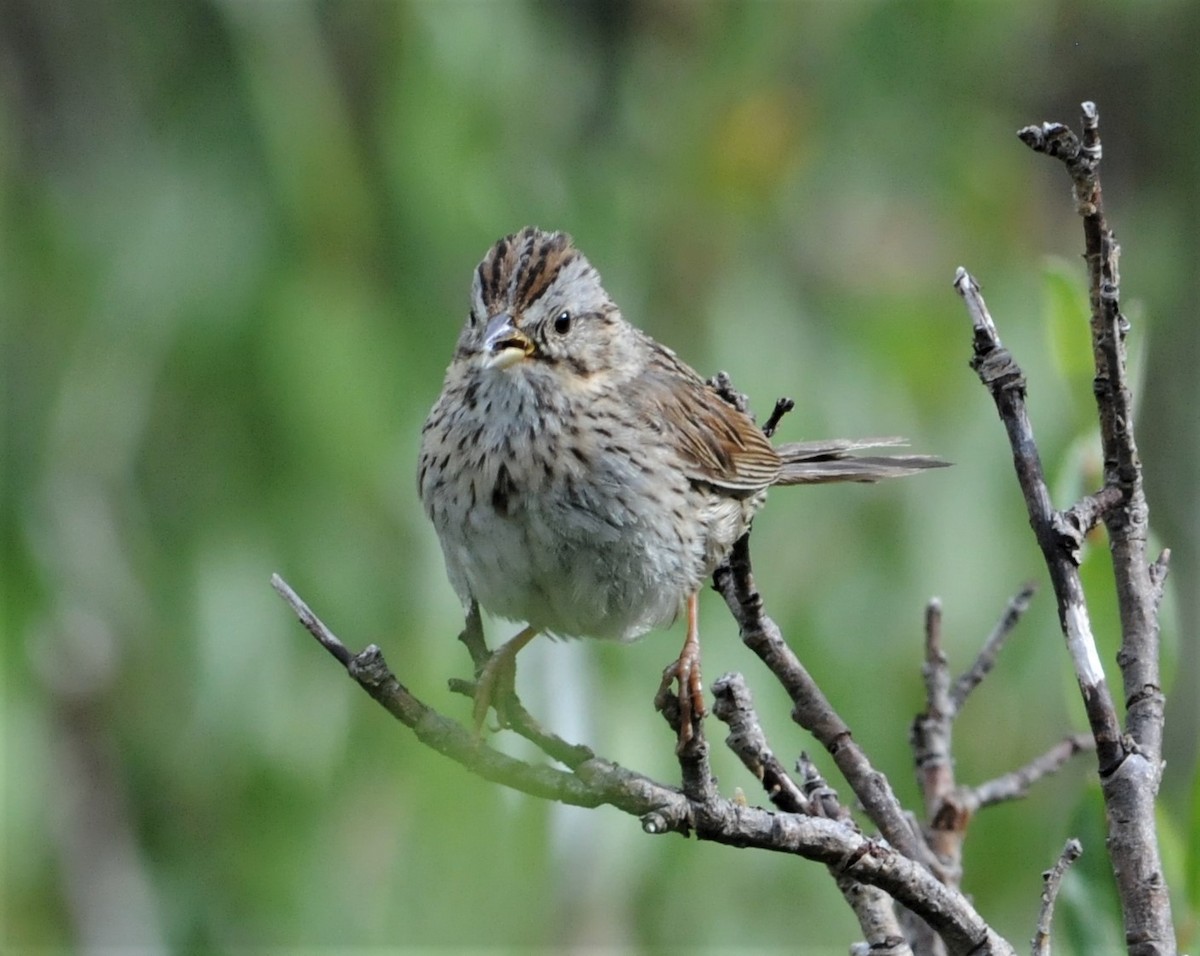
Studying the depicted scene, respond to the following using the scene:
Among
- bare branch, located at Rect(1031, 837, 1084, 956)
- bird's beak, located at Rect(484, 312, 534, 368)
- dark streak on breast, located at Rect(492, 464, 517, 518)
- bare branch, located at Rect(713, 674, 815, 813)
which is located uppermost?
bird's beak, located at Rect(484, 312, 534, 368)

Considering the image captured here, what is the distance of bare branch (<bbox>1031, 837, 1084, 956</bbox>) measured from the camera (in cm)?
148

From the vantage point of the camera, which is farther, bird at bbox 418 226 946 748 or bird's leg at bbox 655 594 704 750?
bird at bbox 418 226 946 748

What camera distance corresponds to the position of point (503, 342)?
2533 mm

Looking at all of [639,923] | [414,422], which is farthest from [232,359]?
[639,923]

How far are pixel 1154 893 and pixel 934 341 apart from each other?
2843mm

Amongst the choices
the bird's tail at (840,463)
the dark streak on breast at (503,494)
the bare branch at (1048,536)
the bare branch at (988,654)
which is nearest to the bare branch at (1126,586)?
the bare branch at (1048,536)

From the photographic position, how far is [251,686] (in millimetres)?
3943

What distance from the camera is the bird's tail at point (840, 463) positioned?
3164 millimetres

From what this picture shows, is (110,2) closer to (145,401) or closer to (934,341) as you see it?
(145,401)

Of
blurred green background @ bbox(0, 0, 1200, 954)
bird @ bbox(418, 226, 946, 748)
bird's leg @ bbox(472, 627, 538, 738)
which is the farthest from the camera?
blurred green background @ bbox(0, 0, 1200, 954)

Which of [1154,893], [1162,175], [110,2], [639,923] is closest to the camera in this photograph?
[1154,893]

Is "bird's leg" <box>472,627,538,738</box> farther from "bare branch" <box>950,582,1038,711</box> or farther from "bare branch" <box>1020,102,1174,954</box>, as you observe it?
"bare branch" <box>1020,102,1174,954</box>

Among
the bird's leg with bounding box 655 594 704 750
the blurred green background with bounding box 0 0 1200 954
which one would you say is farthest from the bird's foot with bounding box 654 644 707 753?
the blurred green background with bounding box 0 0 1200 954

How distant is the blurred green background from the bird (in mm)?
815
